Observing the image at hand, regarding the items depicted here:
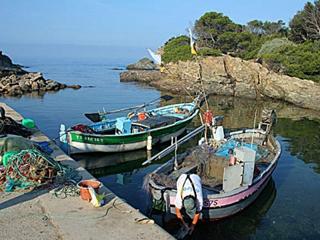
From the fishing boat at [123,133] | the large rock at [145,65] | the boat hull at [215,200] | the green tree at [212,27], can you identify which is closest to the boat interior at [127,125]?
the fishing boat at [123,133]

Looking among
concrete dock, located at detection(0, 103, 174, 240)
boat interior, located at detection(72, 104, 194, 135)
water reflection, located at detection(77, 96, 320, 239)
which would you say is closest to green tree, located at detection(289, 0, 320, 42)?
water reflection, located at detection(77, 96, 320, 239)

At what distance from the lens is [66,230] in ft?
22.2

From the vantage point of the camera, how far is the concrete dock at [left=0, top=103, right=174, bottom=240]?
6.64m

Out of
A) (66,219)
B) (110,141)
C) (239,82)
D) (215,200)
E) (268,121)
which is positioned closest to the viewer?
(66,219)

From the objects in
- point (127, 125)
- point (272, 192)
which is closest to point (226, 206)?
point (272, 192)

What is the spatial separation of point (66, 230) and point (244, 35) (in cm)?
4899

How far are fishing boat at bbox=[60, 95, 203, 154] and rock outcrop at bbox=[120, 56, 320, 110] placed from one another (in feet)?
58.7

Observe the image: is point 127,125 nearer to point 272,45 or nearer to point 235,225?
point 235,225

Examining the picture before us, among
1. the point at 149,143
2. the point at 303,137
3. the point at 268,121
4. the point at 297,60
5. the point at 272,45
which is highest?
the point at 272,45

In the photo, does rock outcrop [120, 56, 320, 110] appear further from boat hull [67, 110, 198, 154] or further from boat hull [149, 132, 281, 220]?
boat hull [149, 132, 281, 220]

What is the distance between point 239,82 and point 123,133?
82.3 feet

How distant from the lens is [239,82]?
38719 mm

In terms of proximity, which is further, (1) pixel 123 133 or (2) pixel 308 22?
(2) pixel 308 22

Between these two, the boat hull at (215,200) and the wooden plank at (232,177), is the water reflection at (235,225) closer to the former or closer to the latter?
the boat hull at (215,200)
